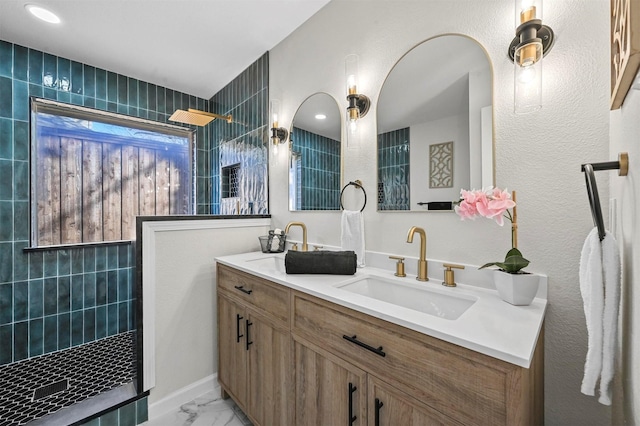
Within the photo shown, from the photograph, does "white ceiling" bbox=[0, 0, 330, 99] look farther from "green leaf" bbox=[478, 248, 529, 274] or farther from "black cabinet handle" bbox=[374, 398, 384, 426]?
"black cabinet handle" bbox=[374, 398, 384, 426]

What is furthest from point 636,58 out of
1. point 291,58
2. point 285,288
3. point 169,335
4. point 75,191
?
point 75,191

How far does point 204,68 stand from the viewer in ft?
8.51

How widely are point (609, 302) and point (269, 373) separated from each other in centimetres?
129

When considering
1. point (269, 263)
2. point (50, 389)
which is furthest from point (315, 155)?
point (50, 389)

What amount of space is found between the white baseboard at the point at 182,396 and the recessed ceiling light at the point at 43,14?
2.66 m

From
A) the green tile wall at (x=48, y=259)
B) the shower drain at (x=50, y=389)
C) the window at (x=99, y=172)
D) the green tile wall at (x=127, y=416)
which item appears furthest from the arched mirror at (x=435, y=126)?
the green tile wall at (x=48, y=259)

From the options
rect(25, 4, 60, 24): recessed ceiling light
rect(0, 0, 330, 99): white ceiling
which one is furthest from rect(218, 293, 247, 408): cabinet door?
rect(25, 4, 60, 24): recessed ceiling light

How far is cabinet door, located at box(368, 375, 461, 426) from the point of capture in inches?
29.5

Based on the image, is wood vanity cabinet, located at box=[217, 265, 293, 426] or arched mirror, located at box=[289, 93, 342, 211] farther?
arched mirror, located at box=[289, 93, 342, 211]

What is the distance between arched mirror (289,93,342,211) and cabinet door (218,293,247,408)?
0.81 m

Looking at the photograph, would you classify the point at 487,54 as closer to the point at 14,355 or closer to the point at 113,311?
the point at 113,311

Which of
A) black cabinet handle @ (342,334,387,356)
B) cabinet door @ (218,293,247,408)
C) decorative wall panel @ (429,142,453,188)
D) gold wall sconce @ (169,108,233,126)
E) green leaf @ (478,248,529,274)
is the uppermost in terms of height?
gold wall sconce @ (169,108,233,126)

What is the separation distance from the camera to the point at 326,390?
1042 mm

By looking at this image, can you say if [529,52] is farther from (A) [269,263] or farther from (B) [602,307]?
(A) [269,263]
